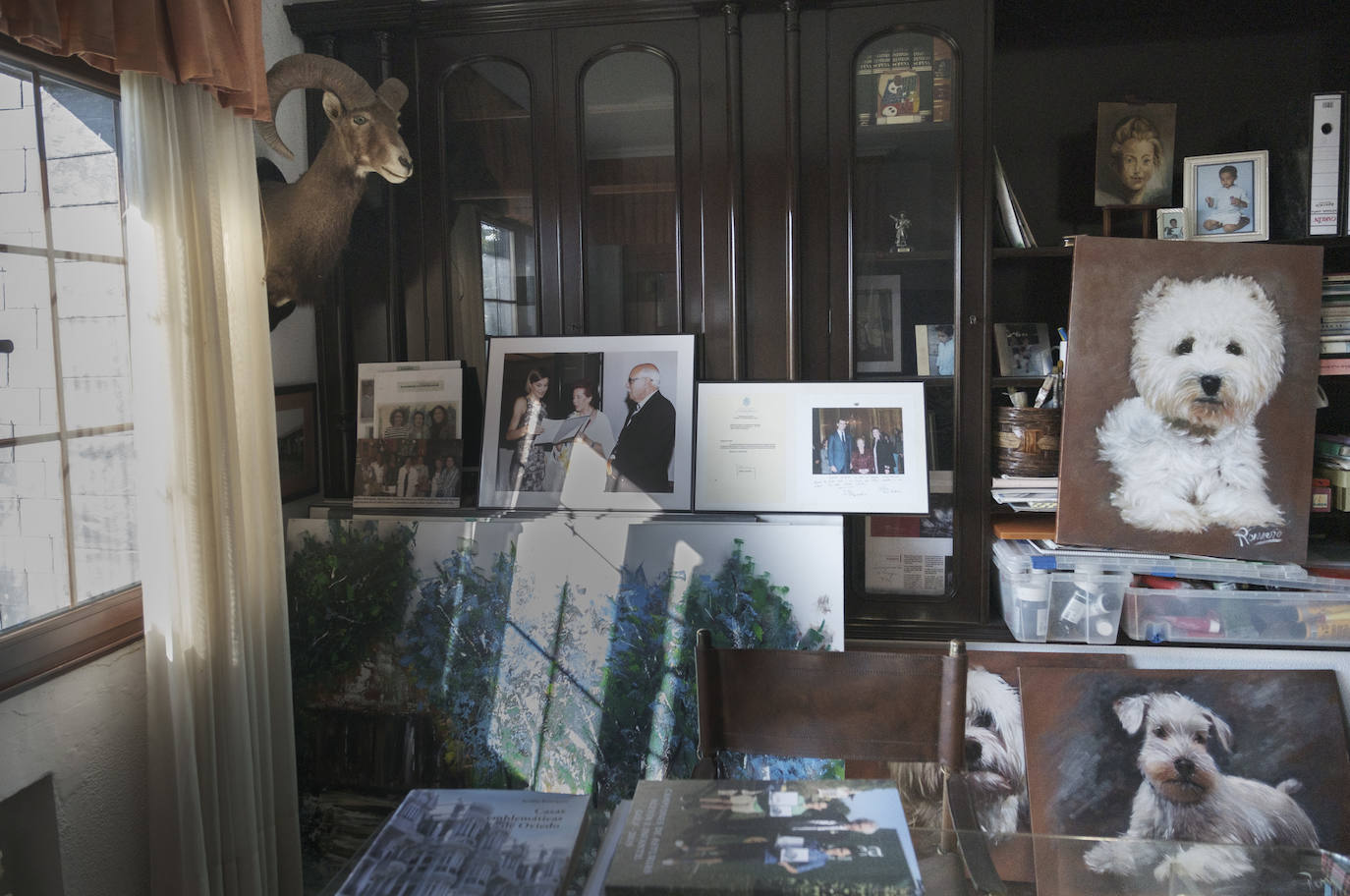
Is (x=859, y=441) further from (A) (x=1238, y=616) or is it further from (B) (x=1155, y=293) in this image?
(A) (x=1238, y=616)

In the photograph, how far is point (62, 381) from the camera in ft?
6.15

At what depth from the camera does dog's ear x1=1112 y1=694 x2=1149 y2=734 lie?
2324mm

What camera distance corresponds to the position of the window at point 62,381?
174 cm

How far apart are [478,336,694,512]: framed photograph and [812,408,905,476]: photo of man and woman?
36 cm

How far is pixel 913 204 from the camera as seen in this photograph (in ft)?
8.00

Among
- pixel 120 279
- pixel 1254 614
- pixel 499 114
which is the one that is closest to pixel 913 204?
pixel 499 114

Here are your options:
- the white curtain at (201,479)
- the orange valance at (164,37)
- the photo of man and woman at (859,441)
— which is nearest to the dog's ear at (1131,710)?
the photo of man and woman at (859,441)

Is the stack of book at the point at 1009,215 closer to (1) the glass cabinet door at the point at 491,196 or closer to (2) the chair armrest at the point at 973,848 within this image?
(1) the glass cabinet door at the point at 491,196

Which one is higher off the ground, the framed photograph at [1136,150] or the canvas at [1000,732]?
the framed photograph at [1136,150]

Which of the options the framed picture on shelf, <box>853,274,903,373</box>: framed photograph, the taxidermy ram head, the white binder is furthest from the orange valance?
the white binder

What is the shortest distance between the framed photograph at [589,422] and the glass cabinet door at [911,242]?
20.1 inches

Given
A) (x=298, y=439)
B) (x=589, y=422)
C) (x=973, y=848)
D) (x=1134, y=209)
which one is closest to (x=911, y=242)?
(x=1134, y=209)

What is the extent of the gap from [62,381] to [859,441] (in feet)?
6.06

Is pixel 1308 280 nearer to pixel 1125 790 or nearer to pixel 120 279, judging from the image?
pixel 1125 790
